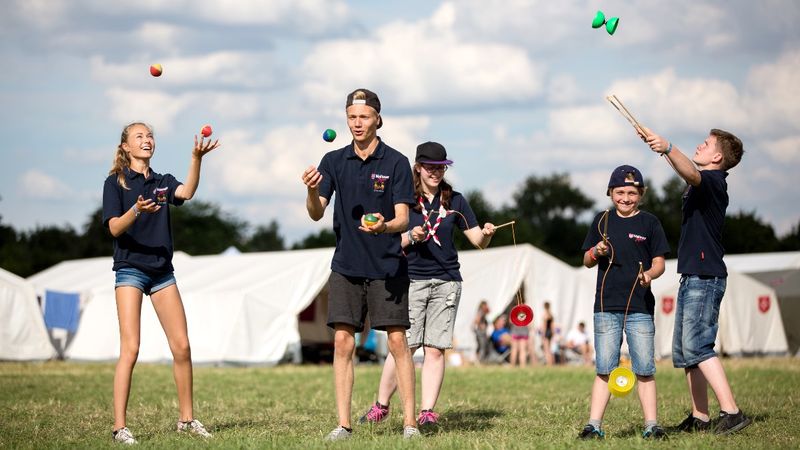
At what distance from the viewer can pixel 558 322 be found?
90.9 feet

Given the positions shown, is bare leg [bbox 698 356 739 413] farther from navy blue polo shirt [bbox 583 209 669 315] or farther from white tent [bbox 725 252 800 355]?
white tent [bbox 725 252 800 355]

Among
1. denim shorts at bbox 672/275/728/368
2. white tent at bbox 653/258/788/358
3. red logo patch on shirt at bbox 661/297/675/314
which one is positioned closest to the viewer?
denim shorts at bbox 672/275/728/368

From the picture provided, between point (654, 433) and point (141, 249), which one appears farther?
point (141, 249)

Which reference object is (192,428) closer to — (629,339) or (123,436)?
(123,436)

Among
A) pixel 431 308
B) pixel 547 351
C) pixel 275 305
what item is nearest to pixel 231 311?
pixel 275 305

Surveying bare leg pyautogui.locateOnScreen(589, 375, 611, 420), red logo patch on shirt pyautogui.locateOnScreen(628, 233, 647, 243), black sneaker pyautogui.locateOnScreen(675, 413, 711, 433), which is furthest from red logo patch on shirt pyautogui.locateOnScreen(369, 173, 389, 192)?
black sneaker pyautogui.locateOnScreen(675, 413, 711, 433)

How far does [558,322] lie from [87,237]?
50766mm

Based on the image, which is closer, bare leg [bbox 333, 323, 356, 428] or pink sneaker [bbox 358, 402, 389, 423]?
bare leg [bbox 333, 323, 356, 428]

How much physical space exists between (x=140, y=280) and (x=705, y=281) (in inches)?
154

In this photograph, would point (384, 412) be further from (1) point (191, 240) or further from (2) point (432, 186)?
(1) point (191, 240)

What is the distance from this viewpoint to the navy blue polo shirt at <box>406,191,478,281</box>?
8.37 meters

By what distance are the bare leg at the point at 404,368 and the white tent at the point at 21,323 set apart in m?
19.5

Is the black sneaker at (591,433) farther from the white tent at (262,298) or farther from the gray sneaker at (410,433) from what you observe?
the white tent at (262,298)

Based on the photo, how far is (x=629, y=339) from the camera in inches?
288
